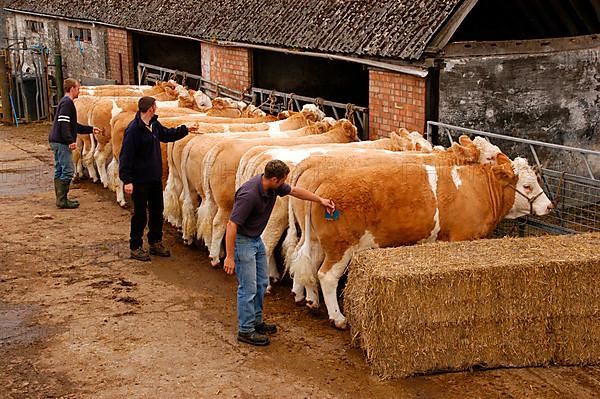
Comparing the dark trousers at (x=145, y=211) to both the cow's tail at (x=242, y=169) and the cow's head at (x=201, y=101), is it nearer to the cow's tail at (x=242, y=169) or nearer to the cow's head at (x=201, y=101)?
the cow's tail at (x=242, y=169)

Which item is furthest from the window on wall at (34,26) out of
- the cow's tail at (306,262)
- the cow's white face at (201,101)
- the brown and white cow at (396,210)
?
the brown and white cow at (396,210)

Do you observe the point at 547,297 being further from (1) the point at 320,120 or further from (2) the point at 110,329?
(1) the point at 320,120

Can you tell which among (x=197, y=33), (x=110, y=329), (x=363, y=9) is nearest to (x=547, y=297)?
(x=110, y=329)

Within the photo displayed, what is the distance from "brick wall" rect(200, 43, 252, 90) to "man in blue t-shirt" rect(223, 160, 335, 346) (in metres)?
8.46

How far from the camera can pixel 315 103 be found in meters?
13.1

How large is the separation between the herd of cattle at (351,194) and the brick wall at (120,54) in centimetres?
1020

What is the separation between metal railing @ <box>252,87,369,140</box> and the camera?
40.2 feet

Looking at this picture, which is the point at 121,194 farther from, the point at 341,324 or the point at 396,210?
the point at 396,210

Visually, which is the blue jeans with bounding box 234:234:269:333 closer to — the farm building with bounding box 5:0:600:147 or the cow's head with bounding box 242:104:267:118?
the farm building with bounding box 5:0:600:147

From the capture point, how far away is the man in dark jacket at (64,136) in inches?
495

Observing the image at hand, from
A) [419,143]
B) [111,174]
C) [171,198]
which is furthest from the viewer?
[111,174]

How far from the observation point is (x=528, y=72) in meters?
11.2

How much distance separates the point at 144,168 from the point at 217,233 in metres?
1.21

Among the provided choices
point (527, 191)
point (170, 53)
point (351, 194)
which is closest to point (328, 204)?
point (351, 194)
